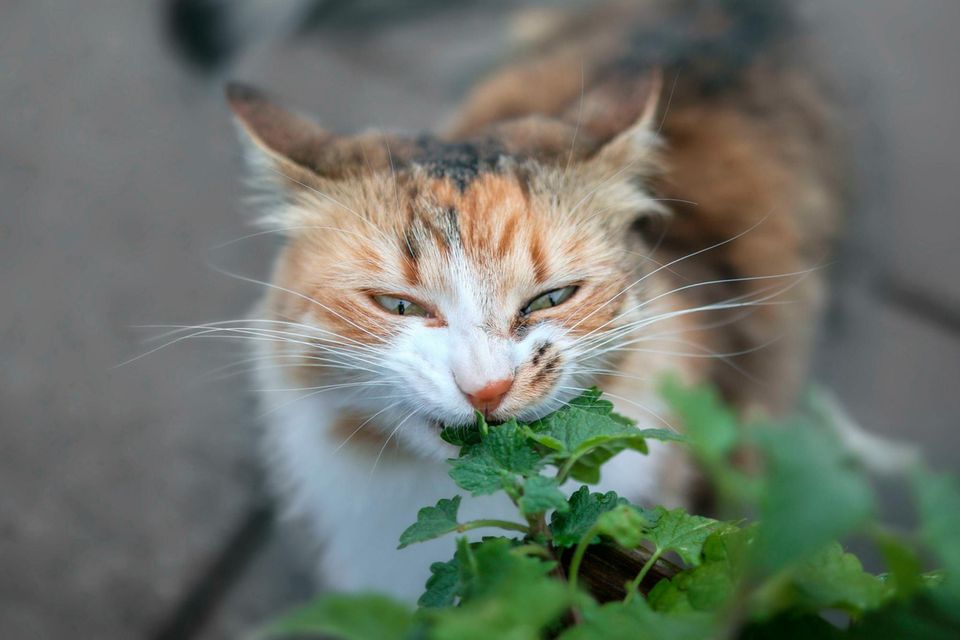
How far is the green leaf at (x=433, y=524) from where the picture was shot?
0.89 m

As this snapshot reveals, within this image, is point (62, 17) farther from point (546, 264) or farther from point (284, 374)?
point (546, 264)

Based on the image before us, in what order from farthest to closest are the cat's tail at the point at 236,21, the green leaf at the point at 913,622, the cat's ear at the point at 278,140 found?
1. the cat's tail at the point at 236,21
2. the cat's ear at the point at 278,140
3. the green leaf at the point at 913,622

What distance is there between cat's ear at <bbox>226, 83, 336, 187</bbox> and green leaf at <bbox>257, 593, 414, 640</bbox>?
0.88m

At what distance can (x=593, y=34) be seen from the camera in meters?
2.33

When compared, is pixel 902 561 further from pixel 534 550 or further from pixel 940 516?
pixel 534 550

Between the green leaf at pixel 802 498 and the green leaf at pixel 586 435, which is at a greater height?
the green leaf at pixel 586 435

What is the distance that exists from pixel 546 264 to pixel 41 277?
6.23ft

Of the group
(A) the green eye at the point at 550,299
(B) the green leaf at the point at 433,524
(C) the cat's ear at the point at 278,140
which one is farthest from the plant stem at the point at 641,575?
(C) the cat's ear at the point at 278,140

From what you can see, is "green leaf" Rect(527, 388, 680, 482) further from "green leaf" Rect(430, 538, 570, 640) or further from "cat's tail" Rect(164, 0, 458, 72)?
"cat's tail" Rect(164, 0, 458, 72)

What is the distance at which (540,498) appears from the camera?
2.76 feet

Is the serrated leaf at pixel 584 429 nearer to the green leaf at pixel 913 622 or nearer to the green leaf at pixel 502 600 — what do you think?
the green leaf at pixel 502 600

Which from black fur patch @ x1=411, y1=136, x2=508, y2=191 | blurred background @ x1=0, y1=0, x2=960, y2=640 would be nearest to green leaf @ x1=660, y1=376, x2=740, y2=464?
black fur patch @ x1=411, y1=136, x2=508, y2=191

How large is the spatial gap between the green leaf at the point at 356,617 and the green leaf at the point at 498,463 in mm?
266

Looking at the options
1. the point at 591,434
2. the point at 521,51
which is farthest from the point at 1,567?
the point at 521,51
